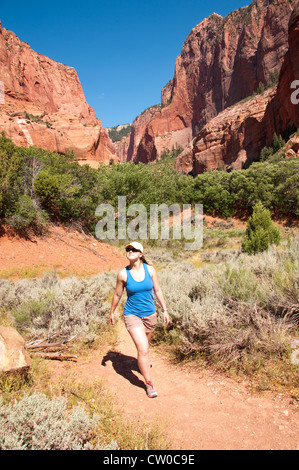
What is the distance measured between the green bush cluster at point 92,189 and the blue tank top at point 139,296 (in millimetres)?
11209

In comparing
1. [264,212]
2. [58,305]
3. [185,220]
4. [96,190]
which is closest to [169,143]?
[185,220]

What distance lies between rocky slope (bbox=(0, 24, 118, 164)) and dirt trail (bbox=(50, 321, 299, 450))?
126 feet

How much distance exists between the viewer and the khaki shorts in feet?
9.92

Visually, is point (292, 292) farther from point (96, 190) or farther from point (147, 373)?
point (96, 190)

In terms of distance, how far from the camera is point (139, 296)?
3061 mm

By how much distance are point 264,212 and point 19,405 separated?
11.8 m

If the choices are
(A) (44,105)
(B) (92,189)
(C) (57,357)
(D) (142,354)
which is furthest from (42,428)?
(A) (44,105)

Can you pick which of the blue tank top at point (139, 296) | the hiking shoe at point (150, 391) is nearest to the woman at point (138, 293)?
the blue tank top at point (139, 296)

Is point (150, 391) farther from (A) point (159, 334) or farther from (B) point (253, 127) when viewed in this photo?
(B) point (253, 127)

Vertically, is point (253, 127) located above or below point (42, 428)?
above

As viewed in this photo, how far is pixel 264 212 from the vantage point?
451 inches

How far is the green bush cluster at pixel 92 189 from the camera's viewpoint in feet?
42.7

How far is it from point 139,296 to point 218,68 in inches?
4314

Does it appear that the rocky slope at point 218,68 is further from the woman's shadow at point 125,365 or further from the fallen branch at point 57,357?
the fallen branch at point 57,357
